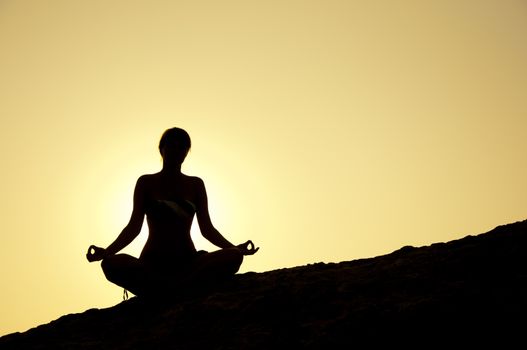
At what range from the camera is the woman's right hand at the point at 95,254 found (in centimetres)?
518

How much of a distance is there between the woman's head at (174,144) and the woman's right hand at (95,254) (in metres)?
1.43

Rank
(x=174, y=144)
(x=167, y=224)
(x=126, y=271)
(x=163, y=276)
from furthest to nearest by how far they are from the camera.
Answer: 1. (x=174, y=144)
2. (x=167, y=224)
3. (x=163, y=276)
4. (x=126, y=271)

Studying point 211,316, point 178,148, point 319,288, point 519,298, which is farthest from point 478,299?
point 178,148

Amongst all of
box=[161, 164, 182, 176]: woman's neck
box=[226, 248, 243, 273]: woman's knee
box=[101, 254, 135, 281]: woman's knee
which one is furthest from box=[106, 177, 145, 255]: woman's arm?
box=[226, 248, 243, 273]: woman's knee

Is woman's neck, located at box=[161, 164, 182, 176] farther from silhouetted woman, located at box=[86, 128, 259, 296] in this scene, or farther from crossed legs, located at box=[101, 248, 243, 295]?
crossed legs, located at box=[101, 248, 243, 295]

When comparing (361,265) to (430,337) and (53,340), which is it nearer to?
(430,337)

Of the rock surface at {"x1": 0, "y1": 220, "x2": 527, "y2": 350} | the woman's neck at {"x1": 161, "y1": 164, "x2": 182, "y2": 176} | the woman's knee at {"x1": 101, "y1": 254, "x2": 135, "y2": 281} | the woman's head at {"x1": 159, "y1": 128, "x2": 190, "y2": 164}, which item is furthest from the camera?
the woman's neck at {"x1": 161, "y1": 164, "x2": 182, "y2": 176}

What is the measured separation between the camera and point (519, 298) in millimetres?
3795

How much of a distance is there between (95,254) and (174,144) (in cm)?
164

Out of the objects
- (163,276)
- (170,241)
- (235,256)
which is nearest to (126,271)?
(163,276)

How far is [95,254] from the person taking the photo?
525 centimetres

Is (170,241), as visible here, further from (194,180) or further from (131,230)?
(194,180)

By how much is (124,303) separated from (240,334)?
2184 millimetres

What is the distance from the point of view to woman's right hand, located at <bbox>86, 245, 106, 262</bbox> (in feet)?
17.0
